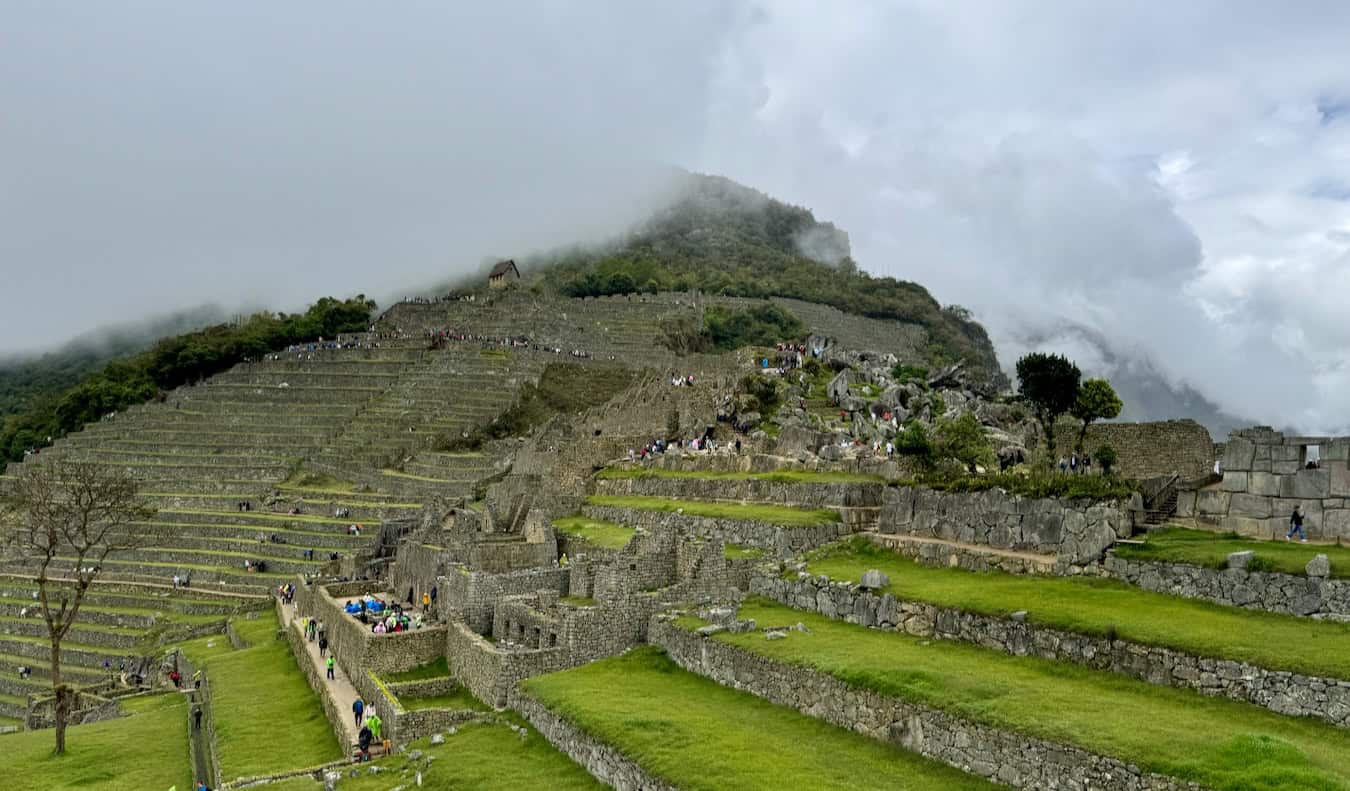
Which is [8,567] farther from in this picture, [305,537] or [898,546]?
[898,546]

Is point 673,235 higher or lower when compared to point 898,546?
higher

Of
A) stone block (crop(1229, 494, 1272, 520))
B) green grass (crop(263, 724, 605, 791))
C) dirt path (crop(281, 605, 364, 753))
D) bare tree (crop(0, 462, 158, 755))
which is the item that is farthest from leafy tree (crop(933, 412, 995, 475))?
bare tree (crop(0, 462, 158, 755))

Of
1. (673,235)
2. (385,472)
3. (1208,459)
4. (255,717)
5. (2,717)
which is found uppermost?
(673,235)

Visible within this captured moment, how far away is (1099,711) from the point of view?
39.6ft

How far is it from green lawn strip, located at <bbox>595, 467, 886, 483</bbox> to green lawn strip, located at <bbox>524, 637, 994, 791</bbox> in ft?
35.9

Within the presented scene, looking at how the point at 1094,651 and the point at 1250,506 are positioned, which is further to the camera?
the point at 1250,506

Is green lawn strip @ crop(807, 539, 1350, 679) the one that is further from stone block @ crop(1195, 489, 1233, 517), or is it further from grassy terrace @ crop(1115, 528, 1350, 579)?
stone block @ crop(1195, 489, 1233, 517)

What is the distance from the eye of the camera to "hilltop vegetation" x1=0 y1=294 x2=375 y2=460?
76.3 m

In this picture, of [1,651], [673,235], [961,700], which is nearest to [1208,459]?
[961,700]

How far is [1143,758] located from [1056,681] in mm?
3009

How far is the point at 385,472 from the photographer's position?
172 feet

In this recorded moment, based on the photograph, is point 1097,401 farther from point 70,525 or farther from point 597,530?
point 70,525

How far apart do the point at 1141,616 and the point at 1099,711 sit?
2.99 m

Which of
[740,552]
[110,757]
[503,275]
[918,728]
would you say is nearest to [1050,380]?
[740,552]
